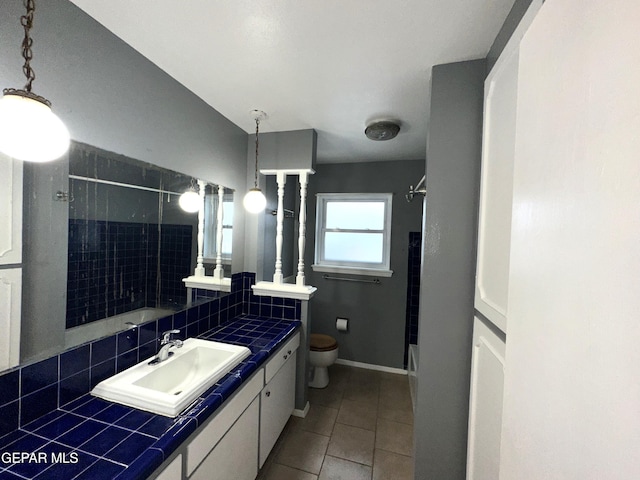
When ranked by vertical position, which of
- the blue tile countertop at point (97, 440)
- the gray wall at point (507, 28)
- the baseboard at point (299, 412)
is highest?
the gray wall at point (507, 28)

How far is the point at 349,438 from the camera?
1.90 m

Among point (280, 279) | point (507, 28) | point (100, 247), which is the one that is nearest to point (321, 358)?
point (280, 279)

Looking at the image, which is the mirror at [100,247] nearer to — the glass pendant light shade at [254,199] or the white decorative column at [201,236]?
the white decorative column at [201,236]

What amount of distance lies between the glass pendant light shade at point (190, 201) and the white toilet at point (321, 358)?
5.44ft

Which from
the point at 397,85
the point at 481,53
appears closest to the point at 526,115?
the point at 481,53

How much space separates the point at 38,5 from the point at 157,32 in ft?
1.19

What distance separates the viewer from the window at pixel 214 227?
1.81 meters

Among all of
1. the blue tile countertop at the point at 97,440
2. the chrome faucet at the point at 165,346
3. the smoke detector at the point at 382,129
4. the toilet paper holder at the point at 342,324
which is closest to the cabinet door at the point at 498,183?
the smoke detector at the point at 382,129

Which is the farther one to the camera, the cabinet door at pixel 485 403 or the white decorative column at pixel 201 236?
the white decorative column at pixel 201 236

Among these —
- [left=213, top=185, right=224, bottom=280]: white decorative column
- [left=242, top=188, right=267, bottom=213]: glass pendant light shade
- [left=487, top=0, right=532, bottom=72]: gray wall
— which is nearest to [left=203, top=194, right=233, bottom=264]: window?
[left=213, top=185, right=224, bottom=280]: white decorative column

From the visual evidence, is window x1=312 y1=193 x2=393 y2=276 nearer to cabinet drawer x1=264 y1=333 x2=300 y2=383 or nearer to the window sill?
the window sill

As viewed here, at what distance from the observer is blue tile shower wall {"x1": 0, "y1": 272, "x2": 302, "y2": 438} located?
864 mm

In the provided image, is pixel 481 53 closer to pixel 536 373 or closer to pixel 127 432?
pixel 536 373

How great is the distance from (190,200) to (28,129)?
944 mm
